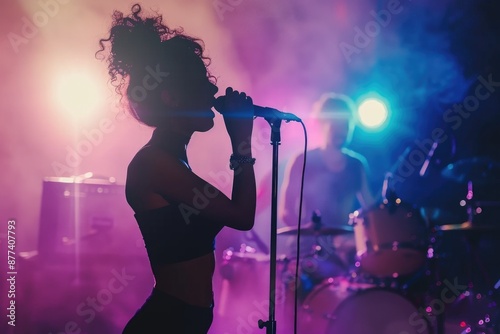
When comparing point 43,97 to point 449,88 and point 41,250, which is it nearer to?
point 41,250

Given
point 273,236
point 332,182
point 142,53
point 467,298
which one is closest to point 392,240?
point 332,182

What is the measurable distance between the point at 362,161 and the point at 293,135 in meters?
1.57

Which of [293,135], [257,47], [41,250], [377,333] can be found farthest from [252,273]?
[257,47]

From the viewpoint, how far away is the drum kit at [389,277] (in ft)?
12.7

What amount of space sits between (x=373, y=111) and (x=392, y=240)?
1.83 metres

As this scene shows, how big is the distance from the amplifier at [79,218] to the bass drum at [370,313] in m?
1.79

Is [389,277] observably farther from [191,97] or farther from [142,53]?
[142,53]

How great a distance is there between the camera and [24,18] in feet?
17.0

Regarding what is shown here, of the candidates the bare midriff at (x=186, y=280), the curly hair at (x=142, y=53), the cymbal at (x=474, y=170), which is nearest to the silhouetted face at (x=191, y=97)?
the curly hair at (x=142, y=53)

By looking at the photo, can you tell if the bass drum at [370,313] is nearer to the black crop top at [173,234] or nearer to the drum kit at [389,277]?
the drum kit at [389,277]

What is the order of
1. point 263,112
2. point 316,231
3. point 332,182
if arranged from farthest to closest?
point 332,182 → point 316,231 → point 263,112

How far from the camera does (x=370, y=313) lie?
12.8 ft

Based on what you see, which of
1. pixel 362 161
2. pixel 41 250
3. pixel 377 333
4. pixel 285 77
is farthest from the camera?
pixel 285 77

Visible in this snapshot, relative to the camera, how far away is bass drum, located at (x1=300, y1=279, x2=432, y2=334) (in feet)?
12.7
